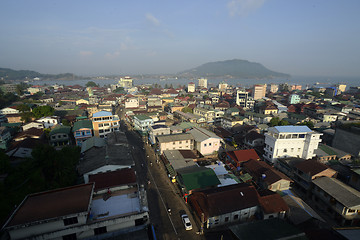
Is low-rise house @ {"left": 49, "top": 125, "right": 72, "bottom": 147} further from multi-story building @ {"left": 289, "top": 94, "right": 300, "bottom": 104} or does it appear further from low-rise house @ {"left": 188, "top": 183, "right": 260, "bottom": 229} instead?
multi-story building @ {"left": 289, "top": 94, "right": 300, "bottom": 104}

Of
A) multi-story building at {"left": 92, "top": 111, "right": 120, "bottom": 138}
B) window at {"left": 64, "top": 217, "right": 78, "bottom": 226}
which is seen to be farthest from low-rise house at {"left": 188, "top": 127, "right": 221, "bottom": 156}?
window at {"left": 64, "top": 217, "right": 78, "bottom": 226}

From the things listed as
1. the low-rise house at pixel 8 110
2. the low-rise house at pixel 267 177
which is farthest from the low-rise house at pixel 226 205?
the low-rise house at pixel 8 110

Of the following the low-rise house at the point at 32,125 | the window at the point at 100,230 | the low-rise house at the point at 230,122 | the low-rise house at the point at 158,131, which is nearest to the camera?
the window at the point at 100,230

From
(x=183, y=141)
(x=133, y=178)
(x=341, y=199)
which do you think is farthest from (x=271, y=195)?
(x=183, y=141)

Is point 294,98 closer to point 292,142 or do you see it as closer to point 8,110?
point 292,142

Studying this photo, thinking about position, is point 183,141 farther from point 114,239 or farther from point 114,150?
point 114,239

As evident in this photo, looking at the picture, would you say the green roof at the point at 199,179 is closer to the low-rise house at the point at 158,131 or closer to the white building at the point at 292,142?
the white building at the point at 292,142

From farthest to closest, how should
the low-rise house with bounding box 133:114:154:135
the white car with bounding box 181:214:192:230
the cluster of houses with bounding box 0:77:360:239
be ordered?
the low-rise house with bounding box 133:114:154:135
the white car with bounding box 181:214:192:230
the cluster of houses with bounding box 0:77:360:239
